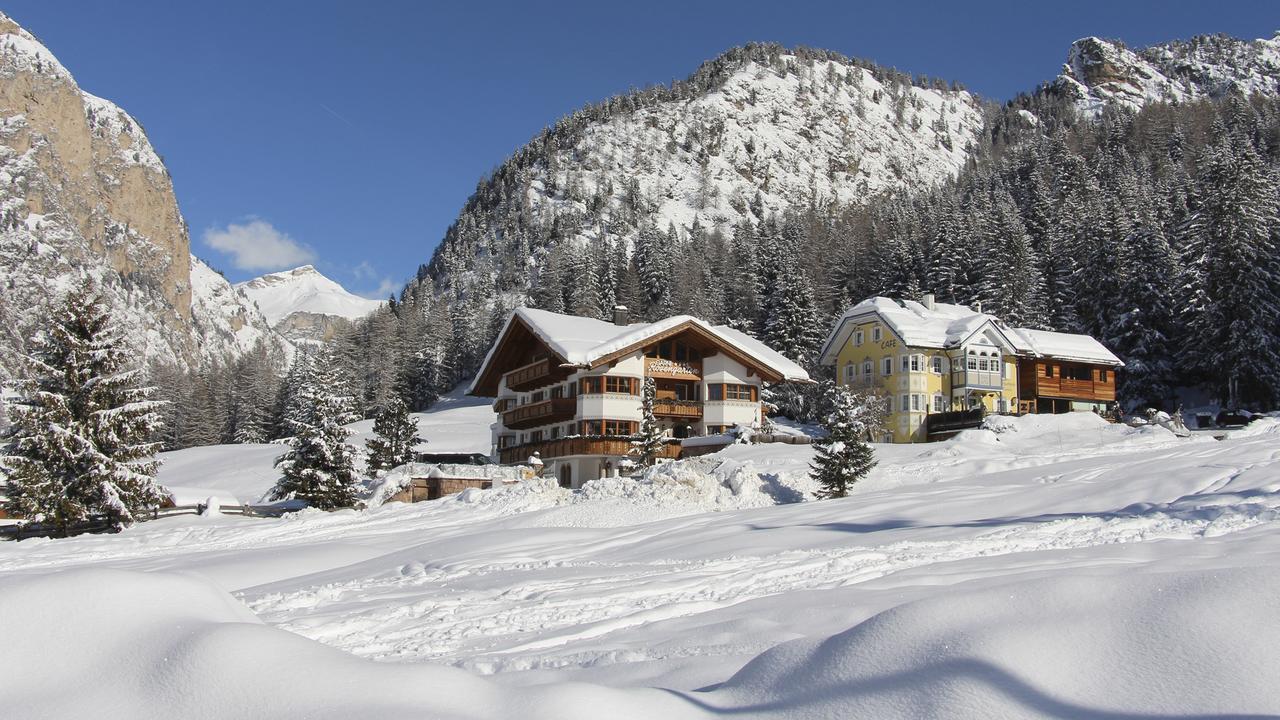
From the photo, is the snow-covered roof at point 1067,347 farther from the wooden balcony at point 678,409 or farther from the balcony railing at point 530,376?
the balcony railing at point 530,376

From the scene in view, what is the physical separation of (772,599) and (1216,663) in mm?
5986

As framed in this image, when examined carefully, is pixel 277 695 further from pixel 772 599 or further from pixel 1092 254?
pixel 1092 254

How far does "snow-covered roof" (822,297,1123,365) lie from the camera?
55156 millimetres

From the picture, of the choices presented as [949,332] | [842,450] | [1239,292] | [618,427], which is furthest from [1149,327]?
[842,450]

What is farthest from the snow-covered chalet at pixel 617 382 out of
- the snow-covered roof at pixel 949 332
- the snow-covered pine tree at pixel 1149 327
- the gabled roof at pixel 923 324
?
the snow-covered pine tree at pixel 1149 327

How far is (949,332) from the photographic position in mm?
56688

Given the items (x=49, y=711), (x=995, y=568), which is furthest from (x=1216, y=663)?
(x=995, y=568)

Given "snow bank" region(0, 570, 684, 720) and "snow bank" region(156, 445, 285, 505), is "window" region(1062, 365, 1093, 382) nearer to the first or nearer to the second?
"snow bank" region(156, 445, 285, 505)

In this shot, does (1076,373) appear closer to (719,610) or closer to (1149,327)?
(1149,327)

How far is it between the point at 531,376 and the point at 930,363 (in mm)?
24296

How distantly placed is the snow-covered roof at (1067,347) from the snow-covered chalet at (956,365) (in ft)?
0.21

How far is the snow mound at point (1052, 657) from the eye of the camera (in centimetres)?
452

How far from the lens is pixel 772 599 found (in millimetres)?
10289

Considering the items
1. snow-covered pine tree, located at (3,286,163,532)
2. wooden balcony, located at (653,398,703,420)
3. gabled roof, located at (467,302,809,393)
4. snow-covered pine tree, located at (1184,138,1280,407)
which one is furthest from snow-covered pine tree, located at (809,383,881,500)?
snow-covered pine tree, located at (1184,138,1280,407)
